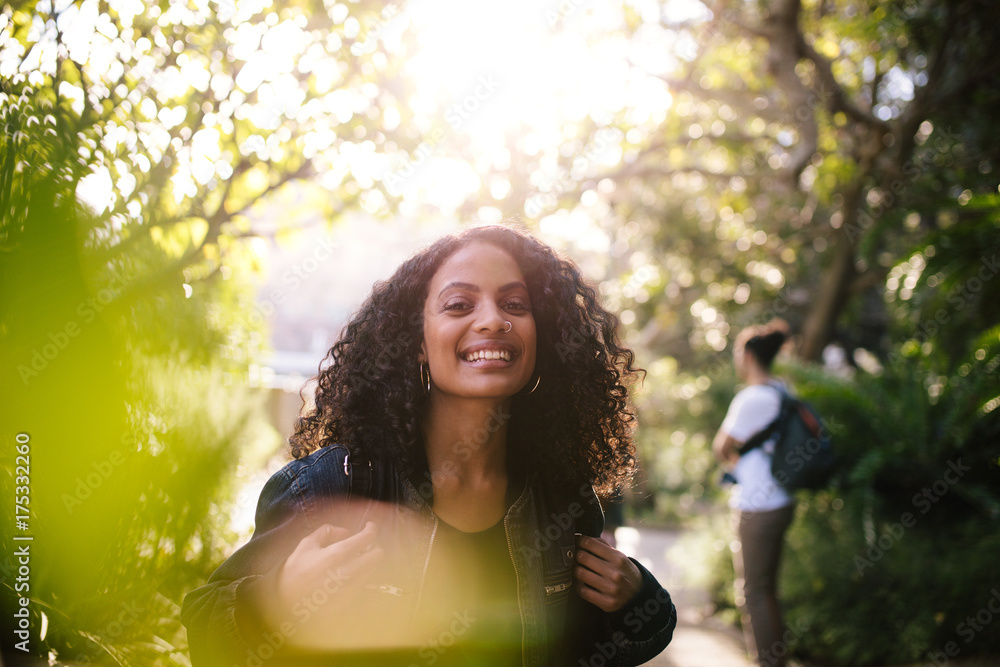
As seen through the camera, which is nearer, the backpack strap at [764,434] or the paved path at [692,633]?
the backpack strap at [764,434]

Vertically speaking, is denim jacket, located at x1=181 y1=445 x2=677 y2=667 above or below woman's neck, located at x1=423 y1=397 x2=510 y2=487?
below

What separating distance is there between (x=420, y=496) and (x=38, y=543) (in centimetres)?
90

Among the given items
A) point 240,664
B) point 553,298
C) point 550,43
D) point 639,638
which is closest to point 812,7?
point 550,43

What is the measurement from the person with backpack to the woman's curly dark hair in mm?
2236

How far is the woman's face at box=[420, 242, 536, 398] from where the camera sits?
1.66 m

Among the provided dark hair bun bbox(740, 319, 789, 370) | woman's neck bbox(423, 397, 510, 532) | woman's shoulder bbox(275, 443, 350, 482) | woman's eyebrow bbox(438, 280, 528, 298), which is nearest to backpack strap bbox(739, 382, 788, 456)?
dark hair bun bbox(740, 319, 789, 370)

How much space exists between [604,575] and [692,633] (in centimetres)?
503

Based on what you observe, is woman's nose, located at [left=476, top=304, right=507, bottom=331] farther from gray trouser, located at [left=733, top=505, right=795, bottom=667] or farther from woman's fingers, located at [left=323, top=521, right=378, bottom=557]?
gray trouser, located at [left=733, top=505, right=795, bottom=667]

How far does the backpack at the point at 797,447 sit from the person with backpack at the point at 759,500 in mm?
33

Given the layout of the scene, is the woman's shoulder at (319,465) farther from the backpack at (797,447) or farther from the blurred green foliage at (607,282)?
the backpack at (797,447)

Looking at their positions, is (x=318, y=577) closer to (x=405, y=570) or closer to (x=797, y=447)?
(x=405, y=570)

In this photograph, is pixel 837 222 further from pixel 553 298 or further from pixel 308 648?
pixel 308 648

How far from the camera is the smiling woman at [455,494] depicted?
138cm

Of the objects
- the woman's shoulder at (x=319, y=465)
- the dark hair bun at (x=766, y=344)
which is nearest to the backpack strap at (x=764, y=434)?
the dark hair bun at (x=766, y=344)
